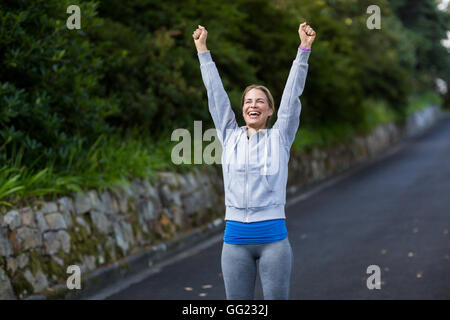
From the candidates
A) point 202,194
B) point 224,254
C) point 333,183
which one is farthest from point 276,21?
point 224,254

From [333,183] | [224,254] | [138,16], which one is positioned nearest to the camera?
[224,254]

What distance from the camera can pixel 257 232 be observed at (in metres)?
3.36

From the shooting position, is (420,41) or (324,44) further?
(420,41)

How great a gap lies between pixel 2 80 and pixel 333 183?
12.0 metres

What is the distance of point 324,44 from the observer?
18016 mm

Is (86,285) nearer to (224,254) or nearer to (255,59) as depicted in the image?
(224,254)

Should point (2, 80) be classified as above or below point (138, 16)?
below

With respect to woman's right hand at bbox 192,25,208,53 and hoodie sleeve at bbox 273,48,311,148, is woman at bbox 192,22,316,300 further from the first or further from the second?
woman's right hand at bbox 192,25,208,53

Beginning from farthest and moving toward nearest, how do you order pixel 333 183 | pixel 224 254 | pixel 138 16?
pixel 333 183 → pixel 138 16 → pixel 224 254

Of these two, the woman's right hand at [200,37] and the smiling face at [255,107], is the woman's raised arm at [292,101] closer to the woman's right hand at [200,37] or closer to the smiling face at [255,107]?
the smiling face at [255,107]

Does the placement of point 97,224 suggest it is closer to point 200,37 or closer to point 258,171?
point 200,37

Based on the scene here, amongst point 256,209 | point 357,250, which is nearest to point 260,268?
point 256,209

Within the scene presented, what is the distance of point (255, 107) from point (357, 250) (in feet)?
19.7
